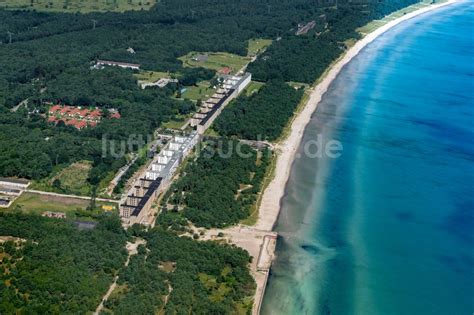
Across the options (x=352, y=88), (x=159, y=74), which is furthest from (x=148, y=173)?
(x=352, y=88)

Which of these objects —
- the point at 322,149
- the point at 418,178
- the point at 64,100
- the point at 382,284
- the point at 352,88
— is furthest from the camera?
the point at 352,88

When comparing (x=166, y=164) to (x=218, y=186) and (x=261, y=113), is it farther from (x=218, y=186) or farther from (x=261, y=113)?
(x=261, y=113)

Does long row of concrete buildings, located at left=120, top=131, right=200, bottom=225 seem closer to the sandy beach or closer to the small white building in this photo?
the sandy beach

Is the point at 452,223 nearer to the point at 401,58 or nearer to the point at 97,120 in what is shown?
the point at 97,120

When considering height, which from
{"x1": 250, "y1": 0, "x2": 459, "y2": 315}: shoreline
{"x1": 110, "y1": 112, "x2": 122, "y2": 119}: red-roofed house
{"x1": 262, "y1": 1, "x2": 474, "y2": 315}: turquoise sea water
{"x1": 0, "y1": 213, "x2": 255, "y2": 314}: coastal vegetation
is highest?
{"x1": 0, "y1": 213, "x2": 255, "y2": 314}: coastal vegetation

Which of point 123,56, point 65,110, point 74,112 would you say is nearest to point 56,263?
point 74,112

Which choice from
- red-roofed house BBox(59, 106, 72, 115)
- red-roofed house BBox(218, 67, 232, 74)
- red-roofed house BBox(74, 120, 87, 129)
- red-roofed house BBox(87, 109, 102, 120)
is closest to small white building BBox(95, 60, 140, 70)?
red-roofed house BBox(218, 67, 232, 74)

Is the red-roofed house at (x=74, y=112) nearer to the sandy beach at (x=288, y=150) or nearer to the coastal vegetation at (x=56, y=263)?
the sandy beach at (x=288, y=150)
